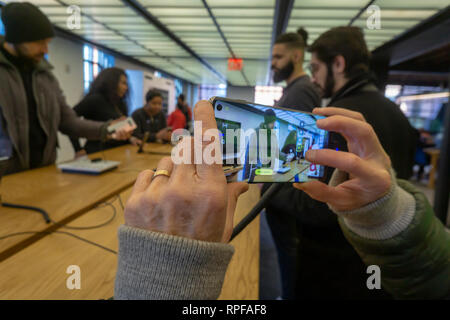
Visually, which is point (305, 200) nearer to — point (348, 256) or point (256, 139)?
point (348, 256)

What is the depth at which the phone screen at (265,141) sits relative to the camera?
11.5 inches

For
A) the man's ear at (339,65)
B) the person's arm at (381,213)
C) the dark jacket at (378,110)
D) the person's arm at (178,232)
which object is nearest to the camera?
the person's arm at (178,232)

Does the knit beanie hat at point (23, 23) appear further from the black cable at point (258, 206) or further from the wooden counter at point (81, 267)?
the black cable at point (258, 206)

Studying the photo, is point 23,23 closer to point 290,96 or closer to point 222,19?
point 290,96

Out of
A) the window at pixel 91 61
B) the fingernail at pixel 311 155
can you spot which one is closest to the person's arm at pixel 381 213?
the fingernail at pixel 311 155

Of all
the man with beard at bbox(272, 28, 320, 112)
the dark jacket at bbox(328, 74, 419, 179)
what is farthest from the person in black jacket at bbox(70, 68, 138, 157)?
the dark jacket at bbox(328, 74, 419, 179)

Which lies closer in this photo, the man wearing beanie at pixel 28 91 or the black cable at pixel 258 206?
the black cable at pixel 258 206

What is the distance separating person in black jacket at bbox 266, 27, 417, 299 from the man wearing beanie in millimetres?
990

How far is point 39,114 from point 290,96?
1104 millimetres

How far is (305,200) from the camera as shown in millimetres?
752

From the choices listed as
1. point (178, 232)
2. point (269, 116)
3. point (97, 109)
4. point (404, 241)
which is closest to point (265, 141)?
point (269, 116)

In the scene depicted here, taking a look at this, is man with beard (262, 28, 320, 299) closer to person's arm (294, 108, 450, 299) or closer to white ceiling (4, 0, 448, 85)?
person's arm (294, 108, 450, 299)

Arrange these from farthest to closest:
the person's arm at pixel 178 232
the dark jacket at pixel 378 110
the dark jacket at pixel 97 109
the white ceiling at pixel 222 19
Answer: the white ceiling at pixel 222 19 < the dark jacket at pixel 97 109 < the dark jacket at pixel 378 110 < the person's arm at pixel 178 232

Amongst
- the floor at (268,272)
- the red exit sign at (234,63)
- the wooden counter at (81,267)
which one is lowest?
the floor at (268,272)
